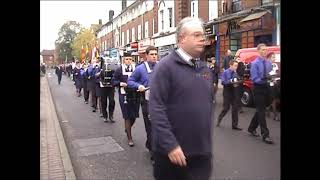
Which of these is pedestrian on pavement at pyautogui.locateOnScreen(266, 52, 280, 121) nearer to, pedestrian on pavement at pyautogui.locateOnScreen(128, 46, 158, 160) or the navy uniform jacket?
the navy uniform jacket

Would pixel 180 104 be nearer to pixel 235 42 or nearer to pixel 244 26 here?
pixel 244 26

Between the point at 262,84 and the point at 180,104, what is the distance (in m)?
3.98

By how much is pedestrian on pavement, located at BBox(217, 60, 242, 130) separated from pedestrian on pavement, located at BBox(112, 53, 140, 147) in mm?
1954

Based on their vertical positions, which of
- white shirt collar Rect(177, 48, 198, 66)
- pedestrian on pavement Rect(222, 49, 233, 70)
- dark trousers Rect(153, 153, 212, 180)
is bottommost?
dark trousers Rect(153, 153, 212, 180)

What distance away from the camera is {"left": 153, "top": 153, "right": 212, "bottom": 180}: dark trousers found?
2971 millimetres

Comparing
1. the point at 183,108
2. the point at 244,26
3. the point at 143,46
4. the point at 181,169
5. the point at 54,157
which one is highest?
the point at 244,26

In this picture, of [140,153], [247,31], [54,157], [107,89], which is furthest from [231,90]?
[54,157]

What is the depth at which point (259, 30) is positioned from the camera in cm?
755

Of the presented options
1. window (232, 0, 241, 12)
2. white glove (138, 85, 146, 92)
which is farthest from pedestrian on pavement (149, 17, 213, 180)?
window (232, 0, 241, 12)

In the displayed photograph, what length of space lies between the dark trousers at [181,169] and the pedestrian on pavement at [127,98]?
335 cm

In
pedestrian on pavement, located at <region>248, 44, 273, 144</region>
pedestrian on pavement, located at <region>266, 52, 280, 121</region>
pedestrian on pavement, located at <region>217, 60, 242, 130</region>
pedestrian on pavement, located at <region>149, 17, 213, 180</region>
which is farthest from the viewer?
pedestrian on pavement, located at <region>217, 60, 242, 130</region>

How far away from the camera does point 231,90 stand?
8.65 meters

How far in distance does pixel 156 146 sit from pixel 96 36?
71.2ft

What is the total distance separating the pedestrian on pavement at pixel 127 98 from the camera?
21.6ft
